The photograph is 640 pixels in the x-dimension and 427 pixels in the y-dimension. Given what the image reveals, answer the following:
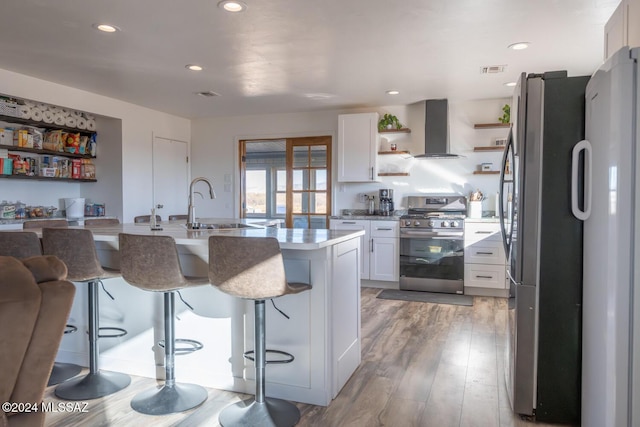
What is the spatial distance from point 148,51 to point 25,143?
2054mm

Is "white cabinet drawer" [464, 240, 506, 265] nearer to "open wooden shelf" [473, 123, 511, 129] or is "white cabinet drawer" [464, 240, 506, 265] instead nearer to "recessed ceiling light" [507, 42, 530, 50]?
"open wooden shelf" [473, 123, 511, 129]

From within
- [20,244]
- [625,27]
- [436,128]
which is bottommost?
[20,244]

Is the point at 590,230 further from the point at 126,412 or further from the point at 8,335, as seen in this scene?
the point at 126,412

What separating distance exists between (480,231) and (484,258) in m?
0.31

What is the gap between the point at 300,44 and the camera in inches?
134

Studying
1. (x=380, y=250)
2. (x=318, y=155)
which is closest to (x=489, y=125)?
(x=380, y=250)

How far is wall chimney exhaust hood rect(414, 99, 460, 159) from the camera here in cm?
523

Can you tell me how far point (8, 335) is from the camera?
91 cm

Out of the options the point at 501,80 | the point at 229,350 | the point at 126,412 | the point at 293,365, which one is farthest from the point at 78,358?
the point at 501,80

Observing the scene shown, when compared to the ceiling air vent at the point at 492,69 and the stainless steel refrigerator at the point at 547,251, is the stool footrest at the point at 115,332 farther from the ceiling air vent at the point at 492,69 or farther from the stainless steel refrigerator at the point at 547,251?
the ceiling air vent at the point at 492,69

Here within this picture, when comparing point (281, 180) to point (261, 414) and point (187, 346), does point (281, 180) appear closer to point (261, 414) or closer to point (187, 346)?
point (187, 346)

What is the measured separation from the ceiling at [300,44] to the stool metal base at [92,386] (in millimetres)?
2295

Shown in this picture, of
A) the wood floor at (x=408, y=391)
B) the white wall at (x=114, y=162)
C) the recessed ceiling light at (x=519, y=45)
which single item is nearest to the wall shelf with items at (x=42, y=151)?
the white wall at (x=114, y=162)

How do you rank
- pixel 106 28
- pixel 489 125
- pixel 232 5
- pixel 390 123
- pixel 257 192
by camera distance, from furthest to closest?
pixel 257 192
pixel 390 123
pixel 489 125
pixel 106 28
pixel 232 5
